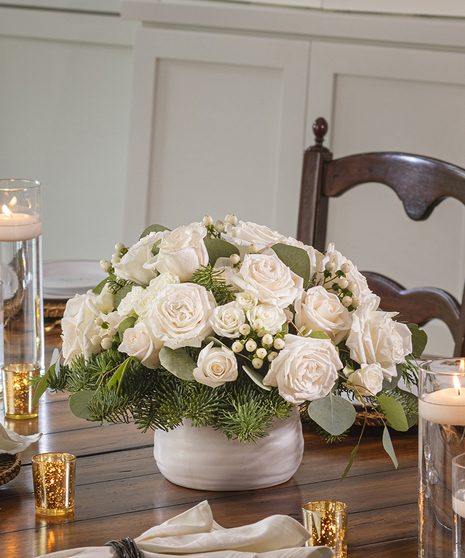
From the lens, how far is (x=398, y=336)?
76 cm

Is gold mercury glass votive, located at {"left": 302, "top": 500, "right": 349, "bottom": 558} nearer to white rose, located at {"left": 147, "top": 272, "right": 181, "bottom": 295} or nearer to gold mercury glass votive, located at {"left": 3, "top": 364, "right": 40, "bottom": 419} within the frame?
white rose, located at {"left": 147, "top": 272, "right": 181, "bottom": 295}

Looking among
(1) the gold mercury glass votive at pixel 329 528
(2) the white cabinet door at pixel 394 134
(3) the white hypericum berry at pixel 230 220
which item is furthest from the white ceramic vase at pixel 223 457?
(2) the white cabinet door at pixel 394 134

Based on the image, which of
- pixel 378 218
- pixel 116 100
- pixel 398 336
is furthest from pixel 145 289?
pixel 116 100

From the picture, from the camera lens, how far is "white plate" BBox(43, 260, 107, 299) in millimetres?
1422

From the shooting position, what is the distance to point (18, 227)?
99 centimetres

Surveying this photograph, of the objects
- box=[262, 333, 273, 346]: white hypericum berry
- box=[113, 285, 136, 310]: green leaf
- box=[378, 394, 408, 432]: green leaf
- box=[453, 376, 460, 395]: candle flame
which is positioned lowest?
box=[378, 394, 408, 432]: green leaf

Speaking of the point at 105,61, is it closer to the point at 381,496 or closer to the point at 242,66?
the point at 242,66

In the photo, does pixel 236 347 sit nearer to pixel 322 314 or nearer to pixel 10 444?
pixel 322 314

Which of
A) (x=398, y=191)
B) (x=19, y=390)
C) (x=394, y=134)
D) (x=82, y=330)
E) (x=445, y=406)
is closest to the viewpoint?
(x=445, y=406)

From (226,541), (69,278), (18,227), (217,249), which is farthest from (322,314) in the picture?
(69,278)

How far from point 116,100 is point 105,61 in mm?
139

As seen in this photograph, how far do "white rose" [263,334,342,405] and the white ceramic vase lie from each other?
89 mm

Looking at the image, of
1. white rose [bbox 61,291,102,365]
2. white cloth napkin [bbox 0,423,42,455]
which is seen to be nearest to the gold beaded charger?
white cloth napkin [bbox 0,423,42,455]

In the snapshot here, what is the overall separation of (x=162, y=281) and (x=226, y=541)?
255mm
